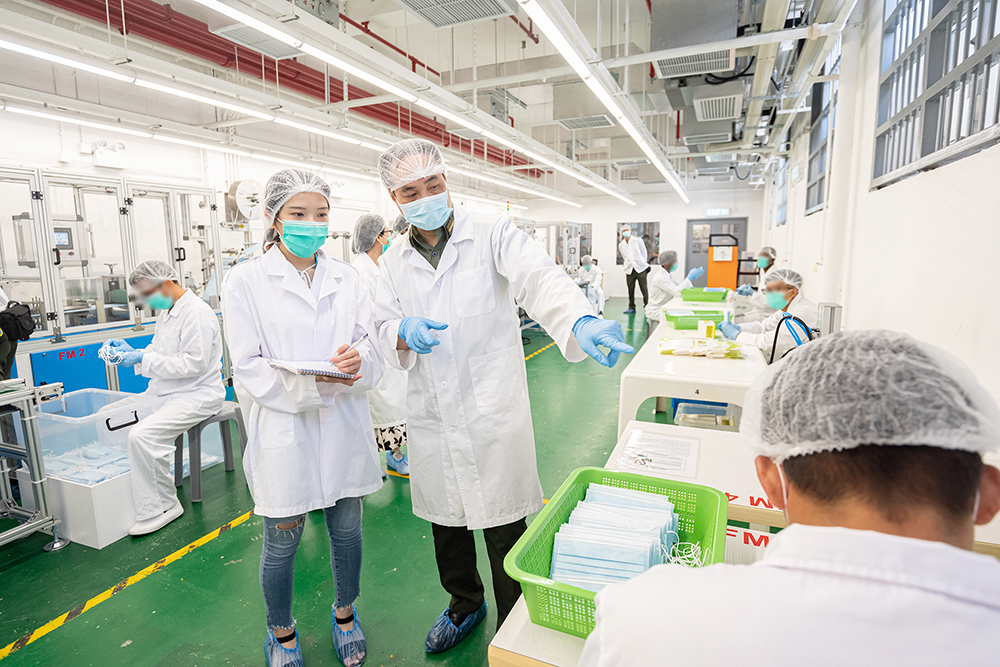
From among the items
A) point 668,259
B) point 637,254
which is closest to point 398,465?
point 668,259

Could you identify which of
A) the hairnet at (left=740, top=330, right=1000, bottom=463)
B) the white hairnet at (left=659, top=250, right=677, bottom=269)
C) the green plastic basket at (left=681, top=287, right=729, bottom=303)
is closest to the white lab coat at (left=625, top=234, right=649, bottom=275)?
the white hairnet at (left=659, top=250, right=677, bottom=269)

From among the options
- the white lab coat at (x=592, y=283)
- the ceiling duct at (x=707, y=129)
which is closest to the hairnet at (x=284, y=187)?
the ceiling duct at (x=707, y=129)

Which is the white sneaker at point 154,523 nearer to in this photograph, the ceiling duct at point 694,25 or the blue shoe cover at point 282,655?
the blue shoe cover at point 282,655

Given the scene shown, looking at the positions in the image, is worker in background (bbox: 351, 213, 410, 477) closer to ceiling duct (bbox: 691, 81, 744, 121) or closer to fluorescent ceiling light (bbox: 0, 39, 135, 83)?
fluorescent ceiling light (bbox: 0, 39, 135, 83)

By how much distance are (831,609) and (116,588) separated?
109 inches

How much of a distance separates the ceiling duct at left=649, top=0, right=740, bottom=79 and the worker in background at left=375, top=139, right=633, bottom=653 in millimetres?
3195

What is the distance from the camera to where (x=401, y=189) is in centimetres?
171

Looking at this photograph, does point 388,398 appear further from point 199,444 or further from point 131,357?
point 131,357

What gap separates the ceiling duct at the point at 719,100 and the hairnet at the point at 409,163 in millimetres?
4430

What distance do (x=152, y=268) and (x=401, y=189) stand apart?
2090 mm

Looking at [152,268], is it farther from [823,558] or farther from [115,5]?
[823,558]

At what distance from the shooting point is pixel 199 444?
3020 millimetres

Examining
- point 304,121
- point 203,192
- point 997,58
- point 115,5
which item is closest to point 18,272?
point 203,192

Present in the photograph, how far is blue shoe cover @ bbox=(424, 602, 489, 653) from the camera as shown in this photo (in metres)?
1.82
